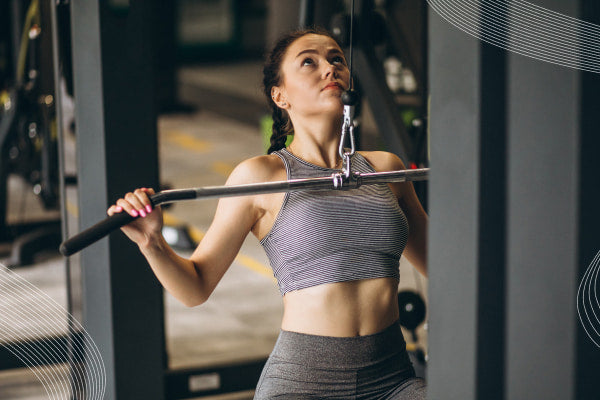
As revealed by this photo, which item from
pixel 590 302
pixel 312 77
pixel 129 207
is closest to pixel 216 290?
pixel 312 77

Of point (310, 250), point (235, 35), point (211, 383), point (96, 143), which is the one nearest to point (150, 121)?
point (96, 143)

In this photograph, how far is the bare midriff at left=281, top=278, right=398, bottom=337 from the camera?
71.7 inches

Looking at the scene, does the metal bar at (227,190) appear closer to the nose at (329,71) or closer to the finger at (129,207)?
the finger at (129,207)

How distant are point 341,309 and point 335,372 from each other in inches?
5.2

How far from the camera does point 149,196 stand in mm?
1547

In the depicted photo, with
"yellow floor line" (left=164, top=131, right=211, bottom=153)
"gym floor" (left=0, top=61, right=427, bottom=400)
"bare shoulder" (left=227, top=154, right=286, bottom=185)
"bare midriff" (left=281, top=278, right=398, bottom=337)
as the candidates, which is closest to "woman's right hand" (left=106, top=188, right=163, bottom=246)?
"bare shoulder" (left=227, top=154, right=286, bottom=185)

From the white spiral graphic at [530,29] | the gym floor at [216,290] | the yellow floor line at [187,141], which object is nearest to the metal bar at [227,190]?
the white spiral graphic at [530,29]

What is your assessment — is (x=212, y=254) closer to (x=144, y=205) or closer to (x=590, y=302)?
(x=144, y=205)

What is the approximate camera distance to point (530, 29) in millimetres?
952

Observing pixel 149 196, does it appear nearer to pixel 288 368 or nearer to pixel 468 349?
pixel 288 368

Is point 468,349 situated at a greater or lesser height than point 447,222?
lesser

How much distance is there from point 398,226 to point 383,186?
0.10 metres

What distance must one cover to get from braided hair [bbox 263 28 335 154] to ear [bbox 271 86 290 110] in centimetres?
1

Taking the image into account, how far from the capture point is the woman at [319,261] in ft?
5.91
